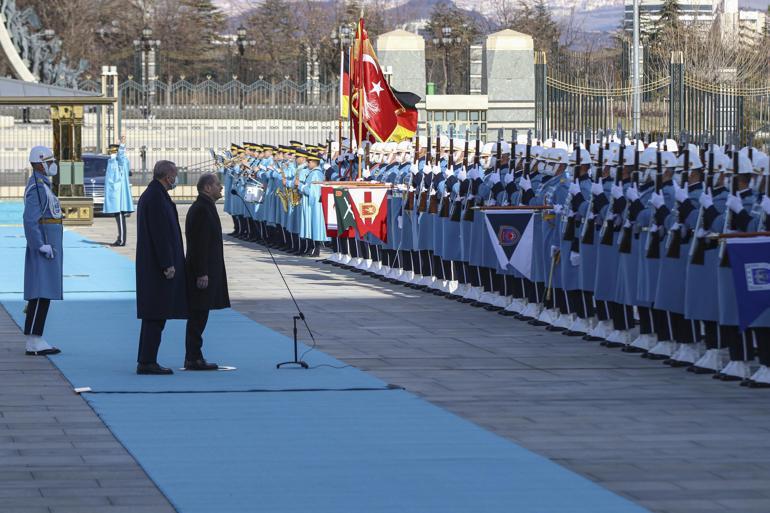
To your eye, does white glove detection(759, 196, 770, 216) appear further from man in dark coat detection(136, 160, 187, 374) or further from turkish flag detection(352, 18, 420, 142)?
turkish flag detection(352, 18, 420, 142)

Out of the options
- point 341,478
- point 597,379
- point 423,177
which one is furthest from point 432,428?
point 423,177

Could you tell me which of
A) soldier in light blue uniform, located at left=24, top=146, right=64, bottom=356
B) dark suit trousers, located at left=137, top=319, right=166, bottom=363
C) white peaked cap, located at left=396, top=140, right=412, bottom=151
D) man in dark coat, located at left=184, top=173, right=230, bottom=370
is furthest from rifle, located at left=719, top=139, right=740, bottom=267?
white peaked cap, located at left=396, top=140, right=412, bottom=151

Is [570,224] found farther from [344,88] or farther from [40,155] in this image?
[344,88]

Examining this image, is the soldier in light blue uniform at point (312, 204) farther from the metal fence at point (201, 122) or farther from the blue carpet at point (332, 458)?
the metal fence at point (201, 122)

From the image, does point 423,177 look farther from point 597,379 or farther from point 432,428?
point 432,428

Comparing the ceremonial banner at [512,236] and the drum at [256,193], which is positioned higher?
the drum at [256,193]

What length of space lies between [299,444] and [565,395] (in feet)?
8.89

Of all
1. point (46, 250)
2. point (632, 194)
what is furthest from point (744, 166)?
point (46, 250)

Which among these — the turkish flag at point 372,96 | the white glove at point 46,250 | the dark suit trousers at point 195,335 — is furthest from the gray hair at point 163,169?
the turkish flag at point 372,96

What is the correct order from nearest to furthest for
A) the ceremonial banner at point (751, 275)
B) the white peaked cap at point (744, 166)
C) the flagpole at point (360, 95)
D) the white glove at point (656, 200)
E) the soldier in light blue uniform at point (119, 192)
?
the ceremonial banner at point (751, 275) → the white peaked cap at point (744, 166) → the white glove at point (656, 200) → the flagpole at point (360, 95) → the soldier in light blue uniform at point (119, 192)

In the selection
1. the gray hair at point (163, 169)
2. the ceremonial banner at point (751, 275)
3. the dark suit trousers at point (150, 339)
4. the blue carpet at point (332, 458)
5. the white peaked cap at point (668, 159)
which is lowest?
the blue carpet at point (332, 458)

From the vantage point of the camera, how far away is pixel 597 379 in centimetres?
1294

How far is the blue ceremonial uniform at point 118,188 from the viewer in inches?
1091

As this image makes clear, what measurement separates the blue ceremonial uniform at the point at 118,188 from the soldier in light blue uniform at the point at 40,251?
1347 centimetres
